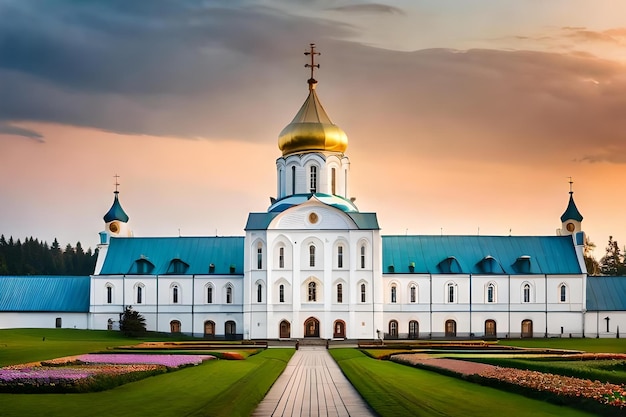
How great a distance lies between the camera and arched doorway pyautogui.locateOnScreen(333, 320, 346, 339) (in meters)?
75.6

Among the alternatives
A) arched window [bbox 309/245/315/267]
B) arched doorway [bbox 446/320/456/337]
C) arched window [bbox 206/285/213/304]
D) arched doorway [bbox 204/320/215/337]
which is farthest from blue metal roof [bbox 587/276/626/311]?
arched window [bbox 206/285/213/304]

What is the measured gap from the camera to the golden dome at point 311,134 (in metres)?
80.4

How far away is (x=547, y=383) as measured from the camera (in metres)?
26.8

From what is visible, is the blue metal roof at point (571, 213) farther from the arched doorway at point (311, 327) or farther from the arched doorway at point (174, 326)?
the arched doorway at point (174, 326)

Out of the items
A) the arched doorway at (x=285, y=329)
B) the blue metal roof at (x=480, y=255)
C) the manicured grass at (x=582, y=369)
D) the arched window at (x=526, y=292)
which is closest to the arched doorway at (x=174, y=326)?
the arched doorway at (x=285, y=329)

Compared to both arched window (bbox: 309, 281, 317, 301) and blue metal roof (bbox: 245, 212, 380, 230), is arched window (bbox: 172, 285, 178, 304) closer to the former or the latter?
blue metal roof (bbox: 245, 212, 380, 230)

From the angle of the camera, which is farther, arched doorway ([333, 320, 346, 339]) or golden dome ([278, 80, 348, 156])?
golden dome ([278, 80, 348, 156])

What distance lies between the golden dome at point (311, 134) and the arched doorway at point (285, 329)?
15.9m

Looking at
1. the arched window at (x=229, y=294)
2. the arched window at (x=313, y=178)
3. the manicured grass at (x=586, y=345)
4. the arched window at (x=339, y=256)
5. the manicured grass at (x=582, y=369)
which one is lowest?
the manicured grass at (x=586, y=345)

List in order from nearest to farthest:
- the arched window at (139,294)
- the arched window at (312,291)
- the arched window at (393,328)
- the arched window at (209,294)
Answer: the arched window at (312,291), the arched window at (393,328), the arched window at (209,294), the arched window at (139,294)

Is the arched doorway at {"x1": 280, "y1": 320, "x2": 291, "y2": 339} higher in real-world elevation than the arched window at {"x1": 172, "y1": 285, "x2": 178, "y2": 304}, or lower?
lower

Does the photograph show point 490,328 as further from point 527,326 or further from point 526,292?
point 526,292

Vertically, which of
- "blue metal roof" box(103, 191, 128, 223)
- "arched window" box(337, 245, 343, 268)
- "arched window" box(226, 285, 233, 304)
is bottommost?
"arched window" box(226, 285, 233, 304)

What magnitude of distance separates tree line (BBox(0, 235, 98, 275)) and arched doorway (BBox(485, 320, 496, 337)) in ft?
230
